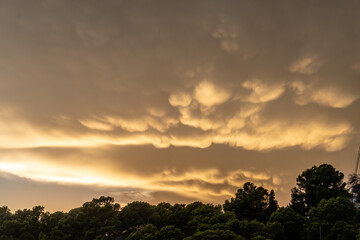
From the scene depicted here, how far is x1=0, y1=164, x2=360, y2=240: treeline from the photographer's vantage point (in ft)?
198

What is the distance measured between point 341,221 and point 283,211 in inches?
446

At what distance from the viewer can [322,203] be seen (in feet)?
209

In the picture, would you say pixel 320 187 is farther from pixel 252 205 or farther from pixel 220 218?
→ pixel 220 218

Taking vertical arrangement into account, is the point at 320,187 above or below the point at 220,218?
above

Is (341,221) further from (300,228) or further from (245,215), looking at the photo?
(245,215)

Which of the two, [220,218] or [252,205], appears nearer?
[220,218]

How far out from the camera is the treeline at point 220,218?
2382 inches

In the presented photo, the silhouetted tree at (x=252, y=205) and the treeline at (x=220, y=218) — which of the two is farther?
the silhouetted tree at (x=252, y=205)

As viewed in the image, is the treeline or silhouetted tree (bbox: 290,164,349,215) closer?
the treeline

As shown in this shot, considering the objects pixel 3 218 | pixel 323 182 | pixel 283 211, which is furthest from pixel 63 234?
pixel 323 182

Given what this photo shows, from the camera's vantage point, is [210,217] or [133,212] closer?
[210,217]

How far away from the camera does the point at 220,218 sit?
231 feet

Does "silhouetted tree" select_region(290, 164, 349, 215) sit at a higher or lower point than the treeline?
higher

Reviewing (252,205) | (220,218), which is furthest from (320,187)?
(220,218)
